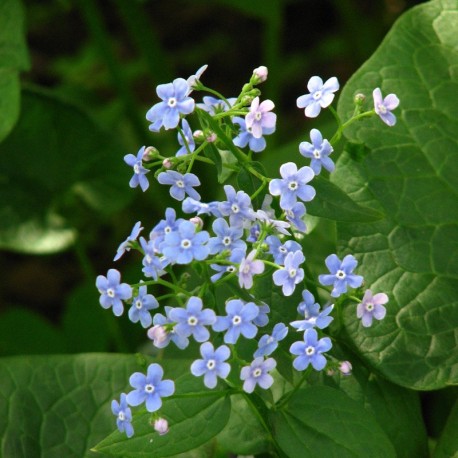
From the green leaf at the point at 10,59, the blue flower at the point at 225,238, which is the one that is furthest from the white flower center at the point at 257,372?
the green leaf at the point at 10,59

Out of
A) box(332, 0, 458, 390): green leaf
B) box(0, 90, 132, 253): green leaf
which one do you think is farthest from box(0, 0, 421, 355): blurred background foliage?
box(332, 0, 458, 390): green leaf

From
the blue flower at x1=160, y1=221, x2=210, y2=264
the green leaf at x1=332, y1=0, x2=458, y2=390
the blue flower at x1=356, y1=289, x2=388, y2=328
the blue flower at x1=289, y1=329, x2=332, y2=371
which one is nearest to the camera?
the blue flower at x1=160, y1=221, x2=210, y2=264

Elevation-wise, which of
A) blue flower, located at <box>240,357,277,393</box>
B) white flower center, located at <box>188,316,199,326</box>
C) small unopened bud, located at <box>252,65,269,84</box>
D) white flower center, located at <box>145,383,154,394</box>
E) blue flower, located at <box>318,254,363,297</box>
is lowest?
white flower center, located at <box>145,383,154,394</box>

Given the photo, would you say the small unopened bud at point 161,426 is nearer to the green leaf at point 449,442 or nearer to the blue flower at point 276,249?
the blue flower at point 276,249

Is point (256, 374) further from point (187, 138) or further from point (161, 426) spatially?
point (187, 138)

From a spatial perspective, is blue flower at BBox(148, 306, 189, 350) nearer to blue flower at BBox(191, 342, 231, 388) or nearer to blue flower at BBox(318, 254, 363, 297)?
blue flower at BBox(191, 342, 231, 388)

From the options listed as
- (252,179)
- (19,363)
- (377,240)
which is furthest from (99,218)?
(252,179)

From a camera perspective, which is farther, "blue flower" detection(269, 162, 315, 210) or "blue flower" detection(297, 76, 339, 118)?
"blue flower" detection(297, 76, 339, 118)
